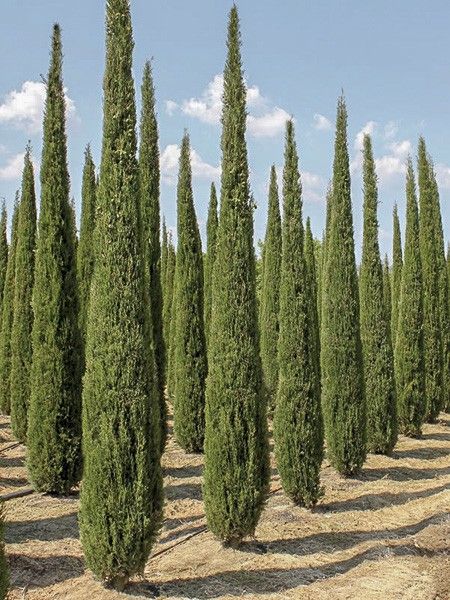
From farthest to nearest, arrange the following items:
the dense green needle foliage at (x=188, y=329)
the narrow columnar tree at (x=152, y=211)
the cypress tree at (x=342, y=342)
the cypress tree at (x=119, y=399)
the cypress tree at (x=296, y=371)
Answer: the dense green needle foliage at (x=188, y=329)
the narrow columnar tree at (x=152, y=211)
the cypress tree at (x=342, y=342)
the cypress tree at (x=296, y=371)
the cypress tree at (x=119, y=399)

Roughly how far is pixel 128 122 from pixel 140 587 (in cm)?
598

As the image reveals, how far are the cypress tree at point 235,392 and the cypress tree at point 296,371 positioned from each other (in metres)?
2.11

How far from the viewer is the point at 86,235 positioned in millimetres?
17609

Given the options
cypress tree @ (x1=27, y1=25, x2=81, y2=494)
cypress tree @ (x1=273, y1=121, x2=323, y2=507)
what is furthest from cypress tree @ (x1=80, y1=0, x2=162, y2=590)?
cypress tree @ (x1=273, y1=121, x2=323, y2=507)

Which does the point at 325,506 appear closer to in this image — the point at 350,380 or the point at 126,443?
the point at 350,380

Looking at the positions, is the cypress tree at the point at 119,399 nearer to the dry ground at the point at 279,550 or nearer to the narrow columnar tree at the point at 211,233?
the dry ground at the point at 279,550

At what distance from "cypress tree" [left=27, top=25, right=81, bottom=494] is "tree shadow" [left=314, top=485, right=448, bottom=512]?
4741 mm

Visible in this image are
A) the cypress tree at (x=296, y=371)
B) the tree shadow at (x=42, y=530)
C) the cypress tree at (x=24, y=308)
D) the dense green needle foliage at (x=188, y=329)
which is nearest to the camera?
the tree shadow at (x=42, y=530)

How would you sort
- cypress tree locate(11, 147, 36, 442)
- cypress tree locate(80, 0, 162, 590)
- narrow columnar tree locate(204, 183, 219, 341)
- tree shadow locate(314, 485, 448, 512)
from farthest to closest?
narrow columnar tree locate(204, 183, 219, 341) < cypress tree locate(11, 147, 36, 442) < tree shadow locate(314, 485, 448, 512) < cypress tree locate(80, 0, 162, 590)

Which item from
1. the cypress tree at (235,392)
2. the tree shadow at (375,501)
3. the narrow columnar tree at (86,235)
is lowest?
the tree shadow at (375,501)

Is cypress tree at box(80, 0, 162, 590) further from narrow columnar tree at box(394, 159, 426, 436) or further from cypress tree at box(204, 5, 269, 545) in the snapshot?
narrow columnar tree at box(394, 159, 426, 436)

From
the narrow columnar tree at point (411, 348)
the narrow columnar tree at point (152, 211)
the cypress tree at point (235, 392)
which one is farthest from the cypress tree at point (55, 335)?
the narrow columnar tree at point (411, 348)

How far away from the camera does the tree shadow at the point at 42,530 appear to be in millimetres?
9641

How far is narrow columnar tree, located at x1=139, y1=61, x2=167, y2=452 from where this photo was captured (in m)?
14.3
